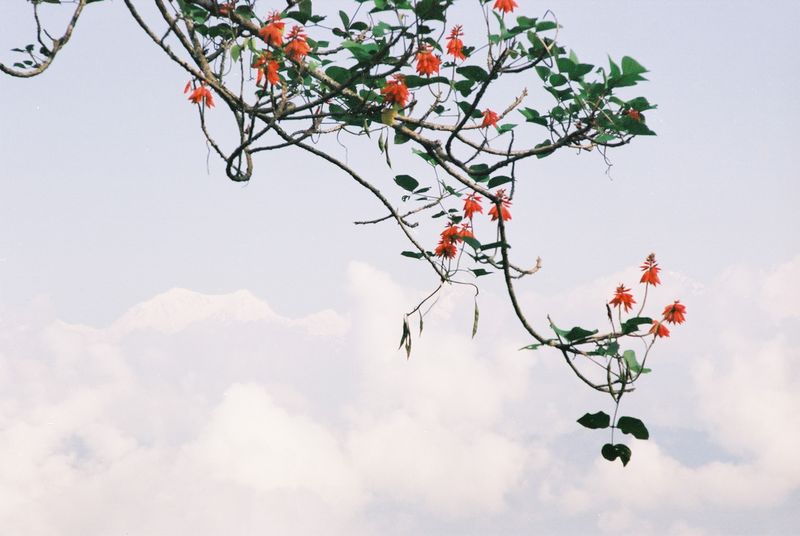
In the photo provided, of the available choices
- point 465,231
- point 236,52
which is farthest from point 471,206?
point 236,52

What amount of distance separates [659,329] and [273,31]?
1661 millimetres

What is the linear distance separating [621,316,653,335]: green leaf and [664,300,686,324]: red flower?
0.73 feet

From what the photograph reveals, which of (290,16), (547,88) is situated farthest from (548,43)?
(290,16)

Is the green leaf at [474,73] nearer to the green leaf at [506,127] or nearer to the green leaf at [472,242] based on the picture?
the green leaf at [506,127]

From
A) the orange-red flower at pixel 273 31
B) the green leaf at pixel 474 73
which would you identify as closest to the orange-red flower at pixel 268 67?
the orange-red flower at pixel 273 31

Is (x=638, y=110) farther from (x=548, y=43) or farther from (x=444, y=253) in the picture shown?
(x=444, y=253)

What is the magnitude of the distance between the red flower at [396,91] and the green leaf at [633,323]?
1.05m

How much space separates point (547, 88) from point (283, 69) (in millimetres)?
927

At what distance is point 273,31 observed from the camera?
2.57m

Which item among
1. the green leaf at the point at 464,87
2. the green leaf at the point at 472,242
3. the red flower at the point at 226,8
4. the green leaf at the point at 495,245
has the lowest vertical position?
the green leaf at the point at 495,245

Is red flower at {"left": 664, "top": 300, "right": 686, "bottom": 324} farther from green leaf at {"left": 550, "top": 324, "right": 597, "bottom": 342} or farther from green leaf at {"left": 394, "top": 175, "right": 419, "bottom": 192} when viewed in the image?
green leaf at {"left": 394, "top": 175, "right": 419, "bottom": 192}

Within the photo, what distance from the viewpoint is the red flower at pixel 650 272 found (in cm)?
296

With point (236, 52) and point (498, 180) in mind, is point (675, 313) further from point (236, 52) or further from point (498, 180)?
point (236, 52)

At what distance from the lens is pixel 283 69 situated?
2.88 m
